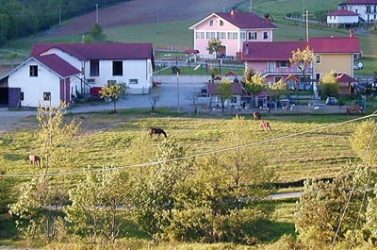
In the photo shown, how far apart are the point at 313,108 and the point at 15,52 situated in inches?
944

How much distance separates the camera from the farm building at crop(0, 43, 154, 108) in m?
31.8

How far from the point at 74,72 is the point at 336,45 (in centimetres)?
1119

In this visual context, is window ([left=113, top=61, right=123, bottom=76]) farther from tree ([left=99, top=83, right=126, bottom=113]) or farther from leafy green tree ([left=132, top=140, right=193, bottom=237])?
leafy green tree ([left=132, top=140, right=193, bottom=237])

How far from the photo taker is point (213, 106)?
102 feet

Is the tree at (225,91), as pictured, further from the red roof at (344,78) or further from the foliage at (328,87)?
the red roof at (344,78)

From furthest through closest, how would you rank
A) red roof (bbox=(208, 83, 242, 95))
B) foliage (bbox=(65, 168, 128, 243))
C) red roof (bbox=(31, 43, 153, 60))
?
red roof (bbox=(31, 43, 153, 60)) < red roof (bbox=(208, 83, 242, 95)) < foliage (bbox=(65, 168, 128, 243))

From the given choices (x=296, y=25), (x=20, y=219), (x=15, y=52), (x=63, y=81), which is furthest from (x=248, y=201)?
(x=296, y=25)

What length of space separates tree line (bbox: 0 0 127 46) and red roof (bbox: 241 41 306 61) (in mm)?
19591

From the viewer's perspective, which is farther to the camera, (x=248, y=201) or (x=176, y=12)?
(x=176, y=12)

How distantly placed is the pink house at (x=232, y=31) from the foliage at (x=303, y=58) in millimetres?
8437

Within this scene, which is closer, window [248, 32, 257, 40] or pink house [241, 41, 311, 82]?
pink house [241, 41, 311, 82]

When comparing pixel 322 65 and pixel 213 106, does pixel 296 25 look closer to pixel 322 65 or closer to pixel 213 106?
pixel 322 65

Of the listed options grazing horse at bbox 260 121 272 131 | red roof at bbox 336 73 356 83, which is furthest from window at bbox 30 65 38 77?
red roof at bbox 336 73 356 83

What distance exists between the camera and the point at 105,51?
121ft
